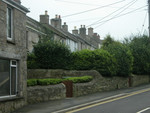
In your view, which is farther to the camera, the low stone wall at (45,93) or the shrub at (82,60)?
the shrub at (82,60)

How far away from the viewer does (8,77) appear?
13.2 m

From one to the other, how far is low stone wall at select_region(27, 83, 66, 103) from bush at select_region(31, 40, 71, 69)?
5249 mm

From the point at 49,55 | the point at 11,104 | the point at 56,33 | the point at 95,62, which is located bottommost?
the point at 11,104

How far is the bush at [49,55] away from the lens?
22.8m

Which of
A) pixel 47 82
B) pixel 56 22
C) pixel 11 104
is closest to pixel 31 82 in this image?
pixel 47 82

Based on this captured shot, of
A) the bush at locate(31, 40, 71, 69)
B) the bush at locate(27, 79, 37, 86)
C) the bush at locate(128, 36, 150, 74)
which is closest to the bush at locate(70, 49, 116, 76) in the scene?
the bush at locate(31, 40, 71, 69)

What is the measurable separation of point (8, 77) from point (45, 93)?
348 centimetres

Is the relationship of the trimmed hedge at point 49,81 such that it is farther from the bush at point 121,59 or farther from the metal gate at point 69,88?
the bush at point 121,59

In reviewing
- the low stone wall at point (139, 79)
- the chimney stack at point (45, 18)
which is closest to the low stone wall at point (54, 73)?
the low stone wall at point (139, 79)

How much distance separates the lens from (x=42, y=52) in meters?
22.7

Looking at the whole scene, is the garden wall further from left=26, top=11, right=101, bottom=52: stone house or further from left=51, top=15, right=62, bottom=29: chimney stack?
left=51, top=15, right=62, bottom=29: chimney stack

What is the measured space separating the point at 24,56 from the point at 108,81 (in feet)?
34.4

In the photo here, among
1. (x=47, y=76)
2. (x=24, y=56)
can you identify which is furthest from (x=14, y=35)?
(x=47, y=76)

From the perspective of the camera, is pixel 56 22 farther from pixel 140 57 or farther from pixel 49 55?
pixel 49 55
